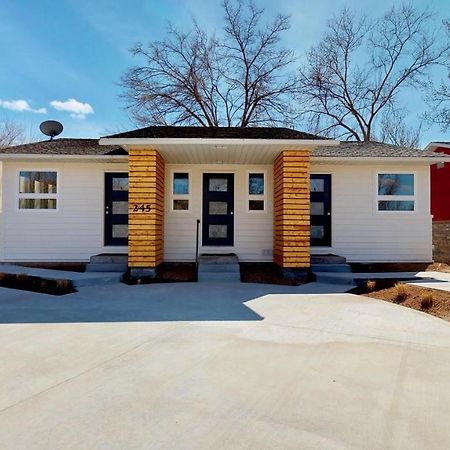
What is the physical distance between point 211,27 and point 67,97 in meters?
8.24

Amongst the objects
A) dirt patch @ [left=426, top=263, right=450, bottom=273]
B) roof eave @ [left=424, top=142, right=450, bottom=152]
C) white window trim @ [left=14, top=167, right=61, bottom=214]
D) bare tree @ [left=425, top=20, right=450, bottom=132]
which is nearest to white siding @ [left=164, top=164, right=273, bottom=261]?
white window trim @ [left=14, top=167, right=61, bottom=214]

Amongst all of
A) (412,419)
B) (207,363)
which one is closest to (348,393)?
(412,419)

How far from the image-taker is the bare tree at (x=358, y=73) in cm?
1917

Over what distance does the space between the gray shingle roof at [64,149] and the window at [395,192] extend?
6.45 meters

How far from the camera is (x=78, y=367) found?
2.98m

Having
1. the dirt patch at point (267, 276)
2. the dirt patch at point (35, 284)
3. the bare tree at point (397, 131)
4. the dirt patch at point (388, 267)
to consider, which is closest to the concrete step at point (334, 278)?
the dirt patch at point (267, 276)

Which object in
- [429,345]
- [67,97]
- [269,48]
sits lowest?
[429,345]

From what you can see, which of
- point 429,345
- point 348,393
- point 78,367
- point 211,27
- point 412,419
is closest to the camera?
point 412,419

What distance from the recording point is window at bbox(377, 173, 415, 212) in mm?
9195

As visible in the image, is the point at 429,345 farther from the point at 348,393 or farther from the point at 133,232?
the point at 133,232

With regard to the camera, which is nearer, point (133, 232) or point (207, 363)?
point (207, 363)

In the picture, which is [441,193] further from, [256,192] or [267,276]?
[267,276]

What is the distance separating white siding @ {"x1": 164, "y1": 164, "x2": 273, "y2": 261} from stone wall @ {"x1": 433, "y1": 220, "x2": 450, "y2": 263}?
6.18 meters

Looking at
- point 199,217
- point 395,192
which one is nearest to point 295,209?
point 199,217
